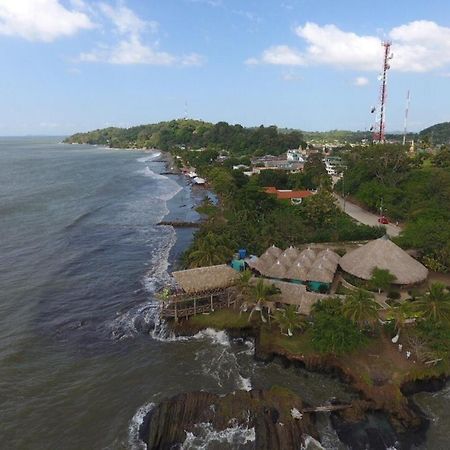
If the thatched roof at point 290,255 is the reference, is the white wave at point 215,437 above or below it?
below

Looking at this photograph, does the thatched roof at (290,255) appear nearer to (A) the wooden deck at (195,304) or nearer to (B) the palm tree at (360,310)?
(A) the wooden deck at (195,304)

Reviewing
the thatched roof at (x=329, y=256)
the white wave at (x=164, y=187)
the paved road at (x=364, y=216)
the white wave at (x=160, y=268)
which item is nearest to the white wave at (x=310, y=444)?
the thatched roof at (x=329, y=256)

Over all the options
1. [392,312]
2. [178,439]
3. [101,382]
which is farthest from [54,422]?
[392,312]

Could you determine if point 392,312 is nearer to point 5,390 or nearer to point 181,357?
point 181,357

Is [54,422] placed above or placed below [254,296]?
below

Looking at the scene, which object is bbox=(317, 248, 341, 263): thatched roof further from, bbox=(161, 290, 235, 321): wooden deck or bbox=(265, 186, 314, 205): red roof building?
bbox=(265, 186, 314, 205): red roof building

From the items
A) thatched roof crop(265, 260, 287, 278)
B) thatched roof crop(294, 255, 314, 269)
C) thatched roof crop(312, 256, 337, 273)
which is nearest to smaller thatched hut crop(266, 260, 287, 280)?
thatched roof crop(265, 260, 287, 278)
